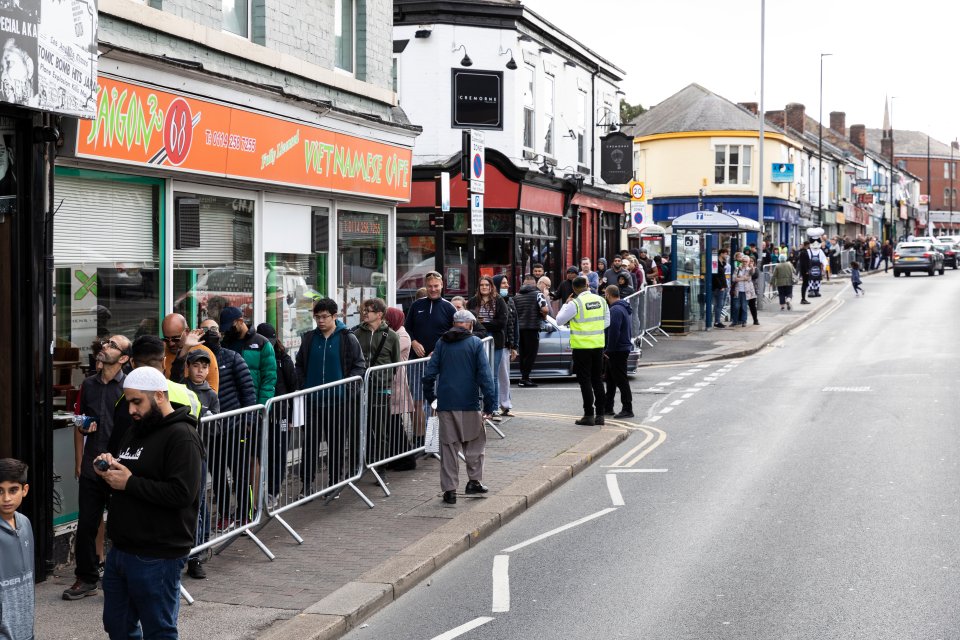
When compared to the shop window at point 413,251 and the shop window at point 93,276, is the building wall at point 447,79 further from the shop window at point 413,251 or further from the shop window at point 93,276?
the shop window at point 93,276

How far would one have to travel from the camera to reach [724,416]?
16.4 m

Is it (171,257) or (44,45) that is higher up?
(44,45)

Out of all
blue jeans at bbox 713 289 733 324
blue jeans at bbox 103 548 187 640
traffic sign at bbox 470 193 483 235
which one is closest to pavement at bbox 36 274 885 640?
blue jeans at bbox 103 548 187 640

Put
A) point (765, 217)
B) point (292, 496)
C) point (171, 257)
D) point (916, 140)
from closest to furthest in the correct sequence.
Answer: point (292, 496) → point (171, 257) → point (765, 217) → point (916, 140)

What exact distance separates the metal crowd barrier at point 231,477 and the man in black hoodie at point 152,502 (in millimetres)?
2362

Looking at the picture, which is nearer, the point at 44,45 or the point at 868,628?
the point at 868,628

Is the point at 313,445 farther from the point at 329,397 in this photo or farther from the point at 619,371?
the point at 619,371

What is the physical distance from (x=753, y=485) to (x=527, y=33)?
19822mm

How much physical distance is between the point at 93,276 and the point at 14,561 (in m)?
5.49

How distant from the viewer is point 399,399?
1161 centimetres

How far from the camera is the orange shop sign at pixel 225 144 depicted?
10.1 metres

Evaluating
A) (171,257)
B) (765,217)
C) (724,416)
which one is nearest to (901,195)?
(765,217)

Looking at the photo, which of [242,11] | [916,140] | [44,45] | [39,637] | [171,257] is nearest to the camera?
[39,637]

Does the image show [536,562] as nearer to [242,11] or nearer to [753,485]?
[753,485]
